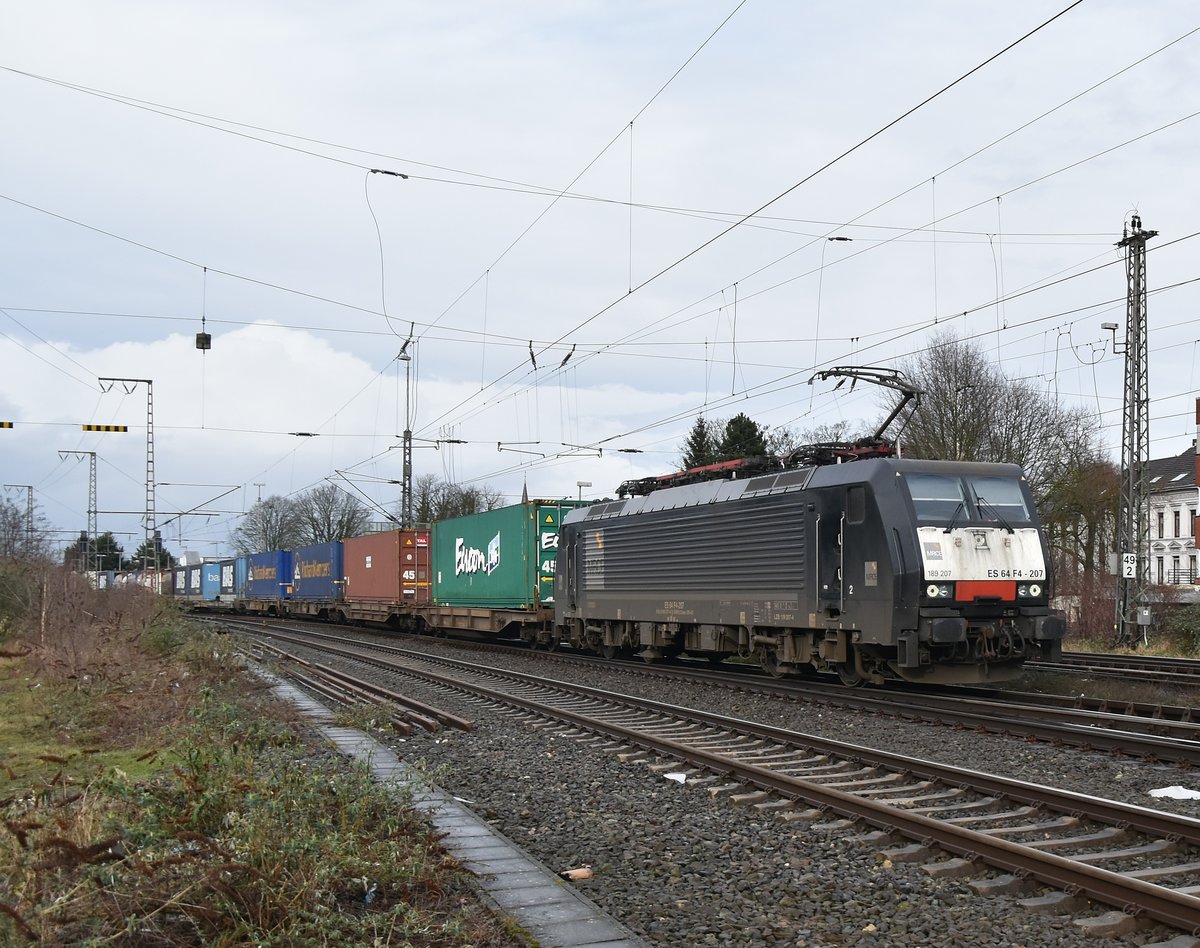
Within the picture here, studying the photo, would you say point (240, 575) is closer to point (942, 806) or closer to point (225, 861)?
point (942, 806)

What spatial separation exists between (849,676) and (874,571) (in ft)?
6.94

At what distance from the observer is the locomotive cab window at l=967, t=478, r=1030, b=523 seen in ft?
46.4

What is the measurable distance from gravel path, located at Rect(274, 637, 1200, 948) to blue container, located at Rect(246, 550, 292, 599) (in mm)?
38882

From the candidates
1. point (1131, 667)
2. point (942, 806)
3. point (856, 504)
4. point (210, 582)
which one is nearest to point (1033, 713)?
point (856, 504)

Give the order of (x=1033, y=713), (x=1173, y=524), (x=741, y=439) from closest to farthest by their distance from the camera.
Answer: (x=1033, y=713) → (x=741, y=439) → (x=1173, y=524)

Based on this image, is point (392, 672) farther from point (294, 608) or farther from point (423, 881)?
point (294, 608)

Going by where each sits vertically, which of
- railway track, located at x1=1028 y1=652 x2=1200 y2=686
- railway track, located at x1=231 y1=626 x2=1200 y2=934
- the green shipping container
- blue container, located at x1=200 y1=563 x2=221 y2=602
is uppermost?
the green shipping container

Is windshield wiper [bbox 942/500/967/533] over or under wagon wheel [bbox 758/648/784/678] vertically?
over

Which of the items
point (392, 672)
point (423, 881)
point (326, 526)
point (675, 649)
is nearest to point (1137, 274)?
point (675, 649)

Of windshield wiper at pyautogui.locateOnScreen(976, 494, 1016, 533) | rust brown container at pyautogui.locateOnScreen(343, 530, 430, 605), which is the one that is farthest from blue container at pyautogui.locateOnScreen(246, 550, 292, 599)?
windshield wiper at pyautogui.locateOnScreen(976, 494, 1016, 533)

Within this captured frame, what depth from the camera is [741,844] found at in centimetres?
711

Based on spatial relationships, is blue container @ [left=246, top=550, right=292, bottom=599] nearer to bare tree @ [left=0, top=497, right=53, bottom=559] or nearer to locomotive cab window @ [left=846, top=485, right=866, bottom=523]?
bare tree @ [left=0, top=497, right=53, bottom=559]

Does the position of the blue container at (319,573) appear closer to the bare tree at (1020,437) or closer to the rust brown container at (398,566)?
the rust brown container at (398,566)

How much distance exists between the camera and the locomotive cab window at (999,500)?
1414 centimetres
